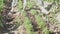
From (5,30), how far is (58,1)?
2909 mm

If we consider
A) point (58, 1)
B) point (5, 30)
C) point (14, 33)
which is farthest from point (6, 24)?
point (58, 1)

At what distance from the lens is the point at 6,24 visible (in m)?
6.36

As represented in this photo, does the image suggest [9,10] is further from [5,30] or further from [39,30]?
[39,30]

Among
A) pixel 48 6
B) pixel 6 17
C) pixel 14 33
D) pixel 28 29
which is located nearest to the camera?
pixel 28 29

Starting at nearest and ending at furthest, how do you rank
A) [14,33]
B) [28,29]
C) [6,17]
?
[28,29], [14,33], [6,17]

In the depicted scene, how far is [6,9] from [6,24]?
2.05 m

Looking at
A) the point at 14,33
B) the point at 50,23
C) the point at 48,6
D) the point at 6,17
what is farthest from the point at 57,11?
the point at 14,33

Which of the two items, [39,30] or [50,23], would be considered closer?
[39,30]

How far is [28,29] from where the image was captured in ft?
17.1

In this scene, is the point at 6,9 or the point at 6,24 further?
the point at 6,9

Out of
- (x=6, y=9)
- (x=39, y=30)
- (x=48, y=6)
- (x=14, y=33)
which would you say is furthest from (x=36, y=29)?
(x=6, y=9)

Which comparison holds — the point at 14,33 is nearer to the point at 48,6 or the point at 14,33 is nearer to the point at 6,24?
the point at 6,24

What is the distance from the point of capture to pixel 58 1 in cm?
804

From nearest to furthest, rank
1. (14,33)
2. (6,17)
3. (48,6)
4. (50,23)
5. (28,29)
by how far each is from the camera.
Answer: (28,29) → (14,33) → (50,23) → (6,17) → (48,6)
